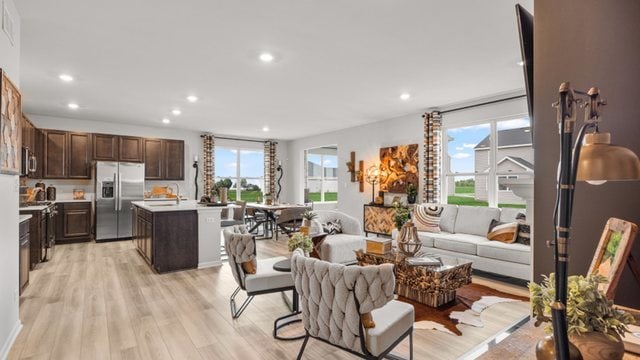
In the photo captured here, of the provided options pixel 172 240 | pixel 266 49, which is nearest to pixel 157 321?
pixel 172 240

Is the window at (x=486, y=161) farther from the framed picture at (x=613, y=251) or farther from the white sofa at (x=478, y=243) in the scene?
the framed picture at (x=613, y=251)

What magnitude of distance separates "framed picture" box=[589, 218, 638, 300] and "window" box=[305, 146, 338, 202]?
9.00 m

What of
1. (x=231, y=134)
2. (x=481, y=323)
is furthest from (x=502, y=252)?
(x=231, y=134)

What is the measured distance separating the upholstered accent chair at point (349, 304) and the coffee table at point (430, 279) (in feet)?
4.74

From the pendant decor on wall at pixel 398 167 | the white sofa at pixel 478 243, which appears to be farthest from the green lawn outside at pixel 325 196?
the white sofa at pixel 478 243

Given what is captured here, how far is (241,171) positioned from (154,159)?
2.68 metres

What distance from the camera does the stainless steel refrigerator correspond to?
22.6 feet

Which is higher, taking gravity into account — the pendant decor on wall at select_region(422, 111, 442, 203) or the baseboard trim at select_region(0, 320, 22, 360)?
the pendant decor on wall at select_region(422, 111, 442, 203)

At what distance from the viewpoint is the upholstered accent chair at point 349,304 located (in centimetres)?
168

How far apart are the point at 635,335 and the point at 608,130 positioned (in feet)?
2.59

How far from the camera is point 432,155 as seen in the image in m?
6.18

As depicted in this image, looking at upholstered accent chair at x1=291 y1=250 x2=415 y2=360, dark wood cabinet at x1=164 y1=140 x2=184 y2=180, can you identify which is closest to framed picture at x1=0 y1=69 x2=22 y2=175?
upholstered accent chair at x1=291 y1=250 x2=415 y2=360

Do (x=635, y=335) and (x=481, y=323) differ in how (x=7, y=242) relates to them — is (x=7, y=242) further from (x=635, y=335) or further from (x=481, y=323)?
(x=481, y=323)

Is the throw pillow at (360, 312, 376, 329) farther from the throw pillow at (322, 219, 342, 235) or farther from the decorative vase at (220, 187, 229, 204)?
the decorative vase at (220, 187, 229, 204)
